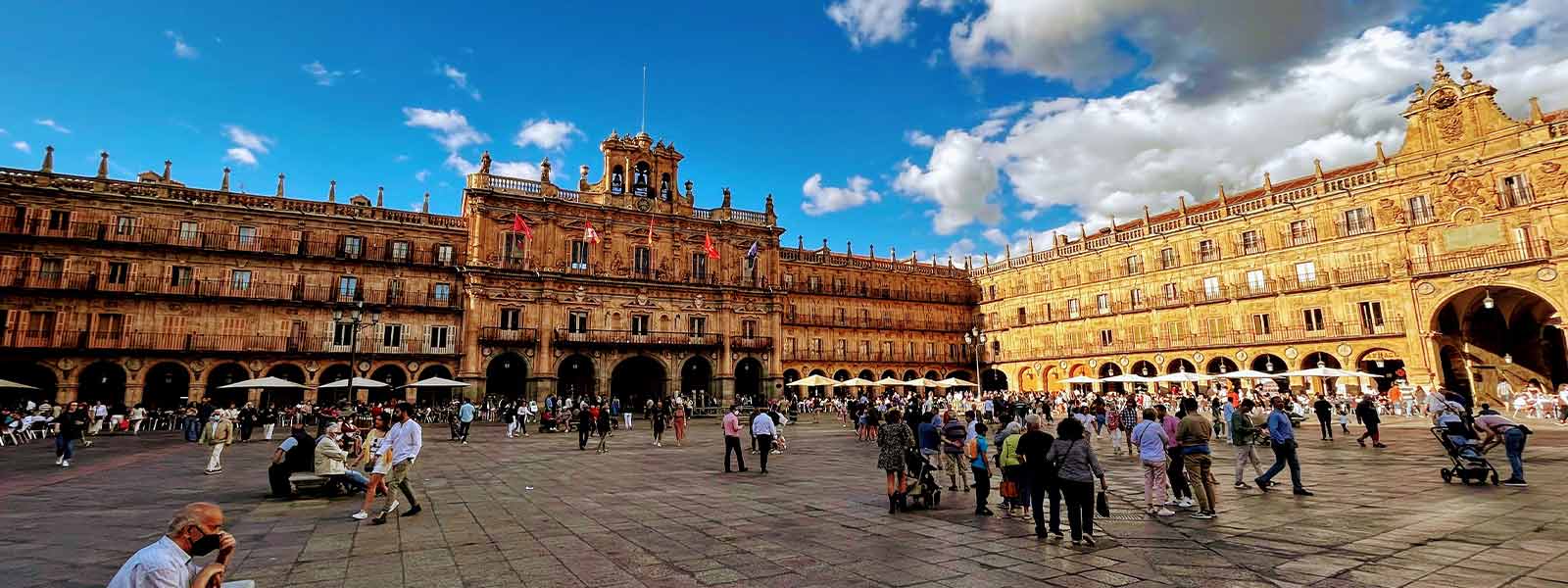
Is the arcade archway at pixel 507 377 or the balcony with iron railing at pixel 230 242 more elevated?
the balcony with iron railing at pixel 230 242

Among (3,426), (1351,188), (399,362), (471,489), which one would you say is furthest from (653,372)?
(1351,188)

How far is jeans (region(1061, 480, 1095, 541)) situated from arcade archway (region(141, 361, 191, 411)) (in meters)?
35.9

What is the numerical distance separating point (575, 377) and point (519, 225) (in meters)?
9.27

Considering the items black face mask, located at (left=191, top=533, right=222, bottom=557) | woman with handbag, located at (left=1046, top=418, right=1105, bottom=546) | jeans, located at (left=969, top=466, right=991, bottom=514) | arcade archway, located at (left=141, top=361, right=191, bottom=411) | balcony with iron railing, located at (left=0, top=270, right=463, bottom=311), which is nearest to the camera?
black face mask, located at (left=191, top=533, right=222, bottom=557)

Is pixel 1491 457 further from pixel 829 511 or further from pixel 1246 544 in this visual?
pixel 829 511

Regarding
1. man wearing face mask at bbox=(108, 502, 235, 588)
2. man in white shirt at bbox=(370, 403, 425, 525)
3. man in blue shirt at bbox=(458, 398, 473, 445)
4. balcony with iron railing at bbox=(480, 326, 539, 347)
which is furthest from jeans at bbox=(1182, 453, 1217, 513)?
balcony with iron railing at bbox=(480, 326, 539, 347)

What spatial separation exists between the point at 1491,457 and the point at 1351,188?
26.7 metres

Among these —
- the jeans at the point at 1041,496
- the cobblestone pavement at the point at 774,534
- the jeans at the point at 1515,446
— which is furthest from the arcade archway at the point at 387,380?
the jeans at the point at 1515,446

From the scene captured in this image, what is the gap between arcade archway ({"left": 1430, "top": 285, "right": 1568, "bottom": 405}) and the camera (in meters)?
29.7

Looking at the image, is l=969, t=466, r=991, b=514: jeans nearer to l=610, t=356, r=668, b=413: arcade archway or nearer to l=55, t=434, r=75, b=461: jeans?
l=55, t=434, r=75, b=461: jeans

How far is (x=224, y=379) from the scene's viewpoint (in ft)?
100

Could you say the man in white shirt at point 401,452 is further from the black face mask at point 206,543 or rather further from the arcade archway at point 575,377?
the arcade archway at point 575,377

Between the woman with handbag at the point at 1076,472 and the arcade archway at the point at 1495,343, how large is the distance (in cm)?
3470

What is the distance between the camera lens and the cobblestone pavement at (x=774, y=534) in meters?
5.51
